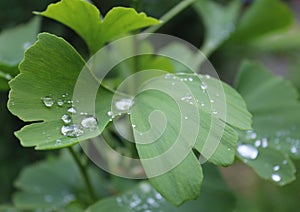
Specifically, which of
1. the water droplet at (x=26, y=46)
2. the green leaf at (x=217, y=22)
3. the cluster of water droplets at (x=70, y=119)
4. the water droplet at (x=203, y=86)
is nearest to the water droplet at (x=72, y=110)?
the cluster of water droplets at (x=70, y=119)

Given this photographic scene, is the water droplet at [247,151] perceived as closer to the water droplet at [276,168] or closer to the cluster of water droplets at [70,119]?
the water droplet at [276,168]

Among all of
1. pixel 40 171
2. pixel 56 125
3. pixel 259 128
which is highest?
pixel 56 125

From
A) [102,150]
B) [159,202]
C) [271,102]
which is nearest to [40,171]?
[102,150]

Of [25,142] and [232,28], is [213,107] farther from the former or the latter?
[232,28]

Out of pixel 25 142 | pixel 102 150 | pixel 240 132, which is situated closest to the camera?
pixel 25 142

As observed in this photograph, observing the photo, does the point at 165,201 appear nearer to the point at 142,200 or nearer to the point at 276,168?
the point at 142,200

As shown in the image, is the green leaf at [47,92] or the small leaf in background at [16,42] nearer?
the green leaf at [47,92]

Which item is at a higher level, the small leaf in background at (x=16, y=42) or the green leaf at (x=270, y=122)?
the small leaf in background at (x=16, y=42)
